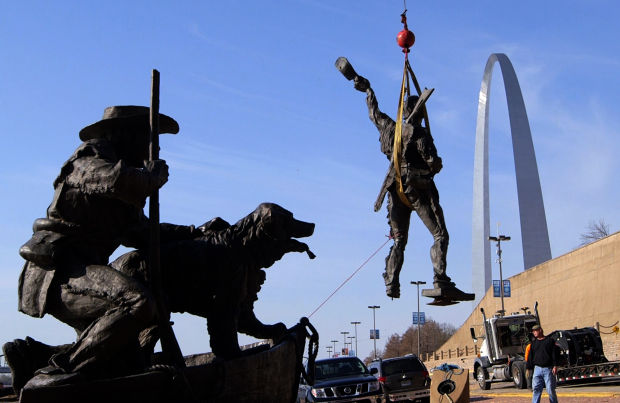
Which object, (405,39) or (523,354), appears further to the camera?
(523,354)

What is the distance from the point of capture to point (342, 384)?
14.8 metres

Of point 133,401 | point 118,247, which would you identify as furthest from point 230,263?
point 133,401

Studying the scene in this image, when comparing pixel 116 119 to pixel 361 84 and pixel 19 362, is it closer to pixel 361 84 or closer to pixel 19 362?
pixel 19 362

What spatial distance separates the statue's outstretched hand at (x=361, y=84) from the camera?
28.6 ft

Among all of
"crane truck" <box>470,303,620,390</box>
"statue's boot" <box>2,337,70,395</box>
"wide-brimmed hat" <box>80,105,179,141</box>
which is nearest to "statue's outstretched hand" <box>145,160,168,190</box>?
"wide-brimmed hat" <box>80,105,179,141</box>

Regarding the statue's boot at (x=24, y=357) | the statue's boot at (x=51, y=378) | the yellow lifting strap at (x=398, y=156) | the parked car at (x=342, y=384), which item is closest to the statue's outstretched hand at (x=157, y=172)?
the statue's boot at (x=51, y=378)

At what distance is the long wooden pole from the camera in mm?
4758

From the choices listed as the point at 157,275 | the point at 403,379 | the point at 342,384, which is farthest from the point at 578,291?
the point at 157,275

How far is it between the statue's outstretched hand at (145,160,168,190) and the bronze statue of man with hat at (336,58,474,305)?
3.98m

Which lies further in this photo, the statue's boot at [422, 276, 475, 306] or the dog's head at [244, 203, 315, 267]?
the statue's boot at [422, 276, 475, 306]

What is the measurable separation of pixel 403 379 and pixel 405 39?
32.3 ft

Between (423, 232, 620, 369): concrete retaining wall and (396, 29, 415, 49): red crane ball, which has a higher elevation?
(423, 232, 620, 369): concrete retaining wall

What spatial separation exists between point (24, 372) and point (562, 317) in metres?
42.0

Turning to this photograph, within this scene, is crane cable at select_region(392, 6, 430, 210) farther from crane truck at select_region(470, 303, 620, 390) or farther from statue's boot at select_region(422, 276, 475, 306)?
crane truck at select_region(470, 303, 620, 390)
